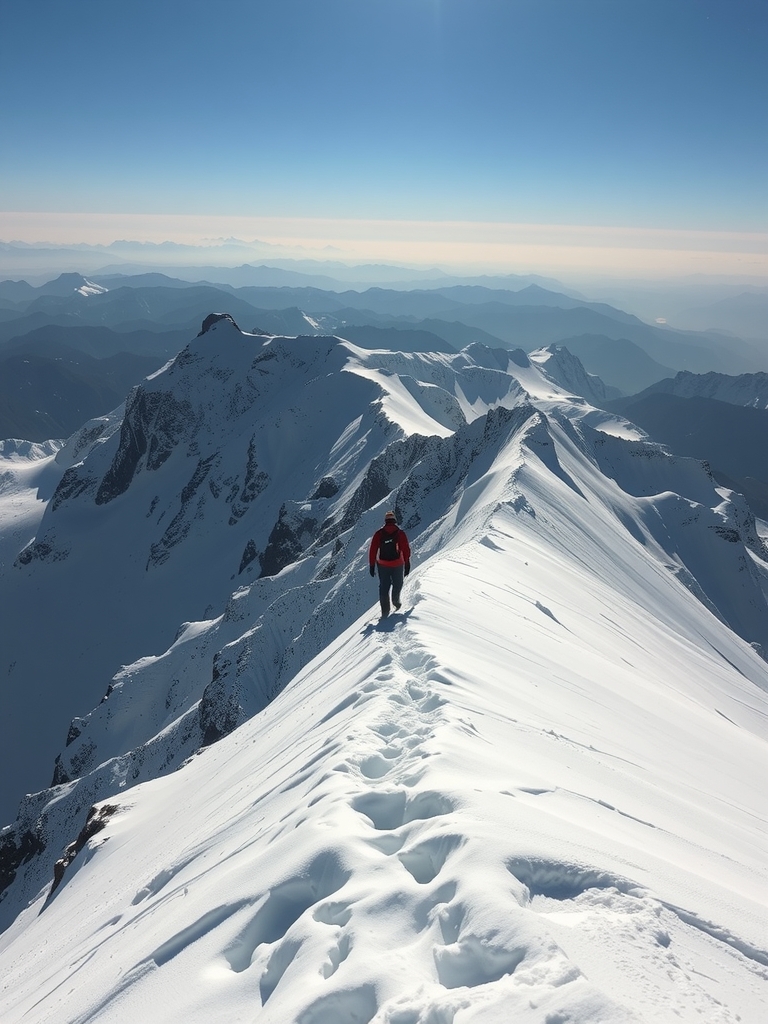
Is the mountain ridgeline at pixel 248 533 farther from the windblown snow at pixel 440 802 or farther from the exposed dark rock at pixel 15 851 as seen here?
the windblown snow at pixel 440 802

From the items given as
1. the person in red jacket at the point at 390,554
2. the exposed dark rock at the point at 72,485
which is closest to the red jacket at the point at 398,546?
the person in red jacket at the point at 390,554

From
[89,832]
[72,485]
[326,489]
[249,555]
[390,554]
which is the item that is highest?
[390,554]

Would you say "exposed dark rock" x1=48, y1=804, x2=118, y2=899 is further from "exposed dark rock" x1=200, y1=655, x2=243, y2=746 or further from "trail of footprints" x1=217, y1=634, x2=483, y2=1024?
"trail of footprints" x1=217, y1=634, x2=483, y2=1024

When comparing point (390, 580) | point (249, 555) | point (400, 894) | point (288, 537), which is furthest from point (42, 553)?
point (400, 894)

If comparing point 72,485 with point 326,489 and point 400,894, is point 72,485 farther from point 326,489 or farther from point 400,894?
point 400,894

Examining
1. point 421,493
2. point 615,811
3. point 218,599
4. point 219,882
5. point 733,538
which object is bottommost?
point 218,599

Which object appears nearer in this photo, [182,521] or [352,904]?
[352,904]

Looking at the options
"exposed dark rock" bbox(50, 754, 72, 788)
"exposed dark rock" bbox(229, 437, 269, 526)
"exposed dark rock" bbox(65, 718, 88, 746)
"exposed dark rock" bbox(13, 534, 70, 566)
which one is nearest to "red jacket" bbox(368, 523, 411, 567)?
"exposed dark rock" bbox(50, 754, 72, 788)

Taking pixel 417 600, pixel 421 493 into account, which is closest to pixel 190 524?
pixel 421 493

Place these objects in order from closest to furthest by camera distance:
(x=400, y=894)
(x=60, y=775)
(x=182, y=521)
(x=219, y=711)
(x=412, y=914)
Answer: (x=412, y=914), (x=400, y=894), (x=219, y=711), (x=60, y=775), (x=182, y=521)

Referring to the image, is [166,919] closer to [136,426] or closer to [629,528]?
[629,528]
